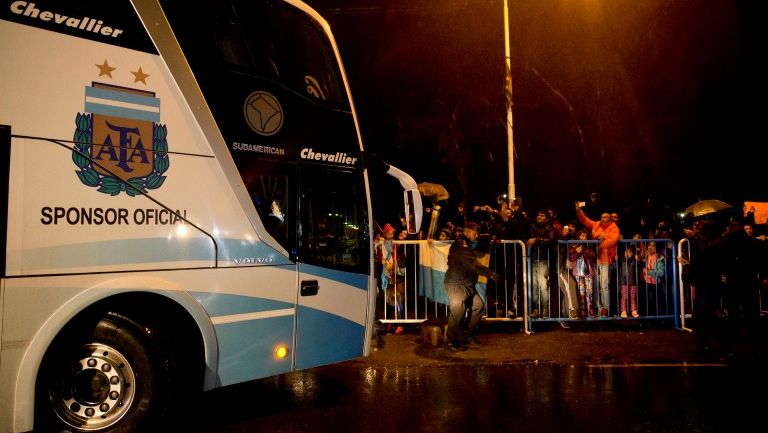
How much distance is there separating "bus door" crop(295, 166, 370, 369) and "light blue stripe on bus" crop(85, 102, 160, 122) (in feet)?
5.01

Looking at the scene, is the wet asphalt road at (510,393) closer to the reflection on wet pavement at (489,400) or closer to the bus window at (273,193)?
the reflection on wet pavement at (489,400)

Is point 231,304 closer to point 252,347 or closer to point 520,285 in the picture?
point 252,347

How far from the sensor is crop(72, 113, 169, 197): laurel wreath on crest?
455 centimetres

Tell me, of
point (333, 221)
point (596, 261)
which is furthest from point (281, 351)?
point (596, 261)

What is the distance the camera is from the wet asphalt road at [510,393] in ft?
18.1

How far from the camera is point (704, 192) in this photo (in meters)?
27.9

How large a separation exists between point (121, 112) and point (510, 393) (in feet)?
16.0

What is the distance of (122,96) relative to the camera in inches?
188

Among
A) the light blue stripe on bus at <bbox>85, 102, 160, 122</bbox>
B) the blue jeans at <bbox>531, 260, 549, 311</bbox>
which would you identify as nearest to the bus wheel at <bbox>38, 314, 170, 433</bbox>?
the light blue stripe on bus at <bbox>85, 102, 160, 122</bbox>

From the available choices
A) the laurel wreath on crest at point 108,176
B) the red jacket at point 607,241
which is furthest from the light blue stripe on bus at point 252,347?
the red jacket at point 607,241

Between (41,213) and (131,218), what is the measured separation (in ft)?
2.11

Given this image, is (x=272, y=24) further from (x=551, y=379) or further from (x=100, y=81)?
(x=551, y=379)

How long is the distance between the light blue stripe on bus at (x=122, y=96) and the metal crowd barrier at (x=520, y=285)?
19.0 feet

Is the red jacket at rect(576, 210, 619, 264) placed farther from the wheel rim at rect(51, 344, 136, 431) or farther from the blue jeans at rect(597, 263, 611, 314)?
the wheel rim at rect(51, 344, 136, 431)
